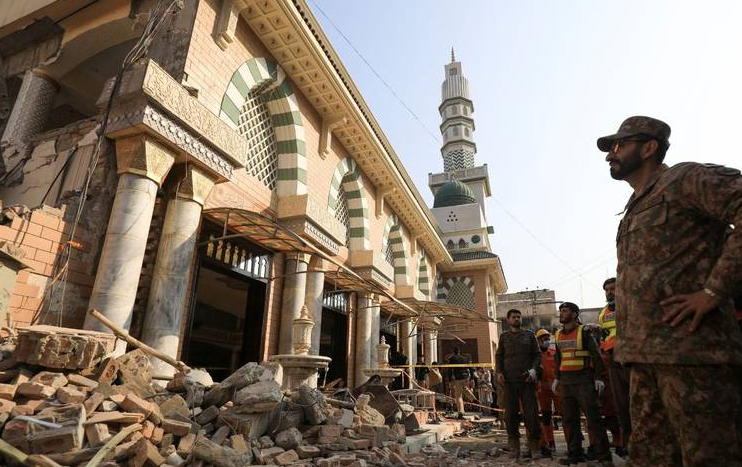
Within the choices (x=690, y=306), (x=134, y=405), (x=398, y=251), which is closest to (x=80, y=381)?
(x=134, y=405)

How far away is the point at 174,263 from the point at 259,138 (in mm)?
3433

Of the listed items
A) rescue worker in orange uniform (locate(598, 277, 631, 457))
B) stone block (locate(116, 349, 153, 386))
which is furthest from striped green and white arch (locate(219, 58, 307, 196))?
rescue worker in orange uniform (locate(598, 277, 631, 457))

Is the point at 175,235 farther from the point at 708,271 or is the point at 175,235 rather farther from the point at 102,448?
the point at 708,271

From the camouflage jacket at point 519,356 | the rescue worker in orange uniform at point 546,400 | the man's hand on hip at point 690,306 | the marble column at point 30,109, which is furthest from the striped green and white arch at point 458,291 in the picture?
the man's hand on hip at point 690,306

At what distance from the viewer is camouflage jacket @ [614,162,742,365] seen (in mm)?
1542

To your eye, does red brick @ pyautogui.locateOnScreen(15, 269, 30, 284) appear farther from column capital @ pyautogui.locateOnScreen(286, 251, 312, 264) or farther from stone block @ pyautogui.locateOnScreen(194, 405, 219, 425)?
column capital @ pyautogui.locateOnScreen(286, 251, 312, 264)

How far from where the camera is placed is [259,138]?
293 inches

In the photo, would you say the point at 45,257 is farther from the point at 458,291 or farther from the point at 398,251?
the point at 458,291

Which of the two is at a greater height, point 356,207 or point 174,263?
point 356,207

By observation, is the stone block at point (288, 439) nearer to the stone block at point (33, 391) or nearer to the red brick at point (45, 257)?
the stone block at point (33, 391)

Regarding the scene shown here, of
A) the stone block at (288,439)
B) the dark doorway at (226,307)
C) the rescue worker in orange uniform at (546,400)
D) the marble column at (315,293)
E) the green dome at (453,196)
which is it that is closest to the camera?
the stone block at (288,439)

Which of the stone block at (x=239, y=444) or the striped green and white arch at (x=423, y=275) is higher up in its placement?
the striped green and white arch at (x=423, y=275)

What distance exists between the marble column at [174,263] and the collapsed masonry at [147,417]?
2.90ft

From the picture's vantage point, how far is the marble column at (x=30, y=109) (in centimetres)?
668
